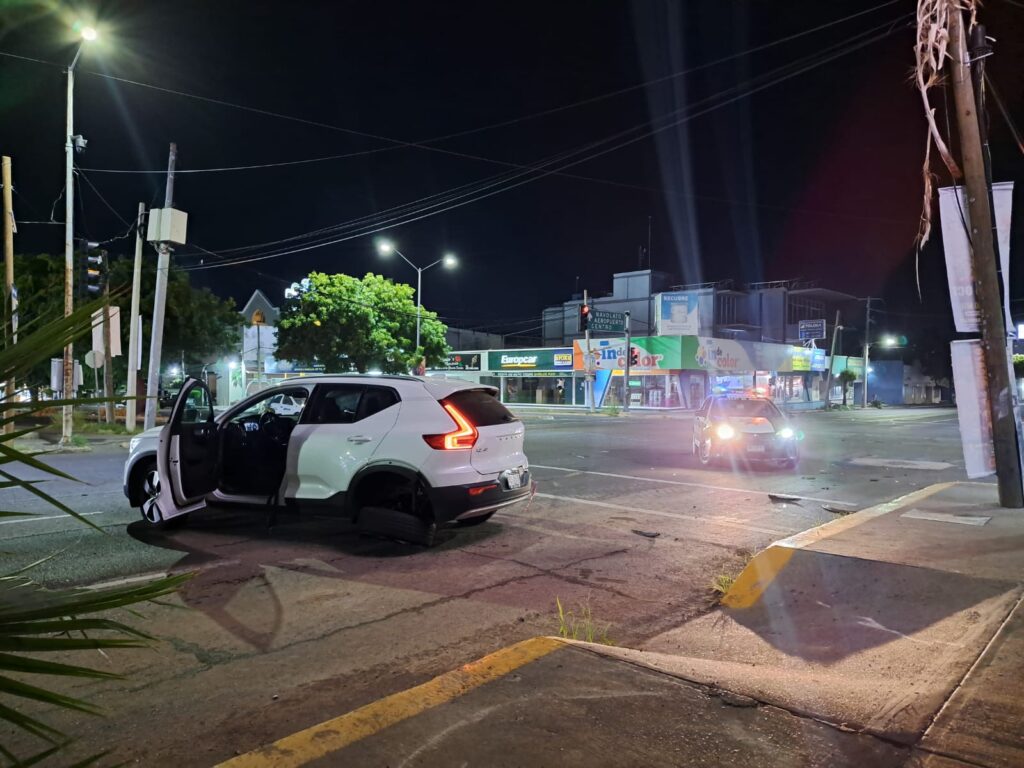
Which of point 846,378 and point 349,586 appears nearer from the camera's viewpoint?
point 349,586

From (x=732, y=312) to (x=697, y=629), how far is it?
54.0 metres

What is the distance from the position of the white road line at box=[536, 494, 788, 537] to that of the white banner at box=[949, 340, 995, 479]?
2.37 metres

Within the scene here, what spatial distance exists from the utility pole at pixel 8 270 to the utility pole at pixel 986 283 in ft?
29.5

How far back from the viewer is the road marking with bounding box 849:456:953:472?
574 inches

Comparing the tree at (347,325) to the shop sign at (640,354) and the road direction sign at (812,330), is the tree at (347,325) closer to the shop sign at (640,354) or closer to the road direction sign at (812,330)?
the shop sign at (640,354)

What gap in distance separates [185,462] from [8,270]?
3.28 m

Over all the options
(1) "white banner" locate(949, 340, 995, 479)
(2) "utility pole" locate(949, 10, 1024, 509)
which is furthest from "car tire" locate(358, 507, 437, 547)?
(2) "utility pole" locate(949, 10, 1024, 509)

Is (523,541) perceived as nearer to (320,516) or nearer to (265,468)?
(320,516)

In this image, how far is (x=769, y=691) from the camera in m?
3.55

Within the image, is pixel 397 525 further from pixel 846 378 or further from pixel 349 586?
pixel 846 378

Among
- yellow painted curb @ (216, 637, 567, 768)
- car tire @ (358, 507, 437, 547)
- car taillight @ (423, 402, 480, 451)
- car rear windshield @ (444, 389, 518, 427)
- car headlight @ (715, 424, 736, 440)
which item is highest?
car rear windshield @ (444, 389, 518, 427)

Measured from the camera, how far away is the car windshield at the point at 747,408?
1421 centimetres

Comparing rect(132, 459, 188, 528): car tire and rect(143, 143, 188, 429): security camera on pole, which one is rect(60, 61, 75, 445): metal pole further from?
rect(132, 459, 188, 528): car tire

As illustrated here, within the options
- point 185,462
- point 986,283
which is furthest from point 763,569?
point 185,462
